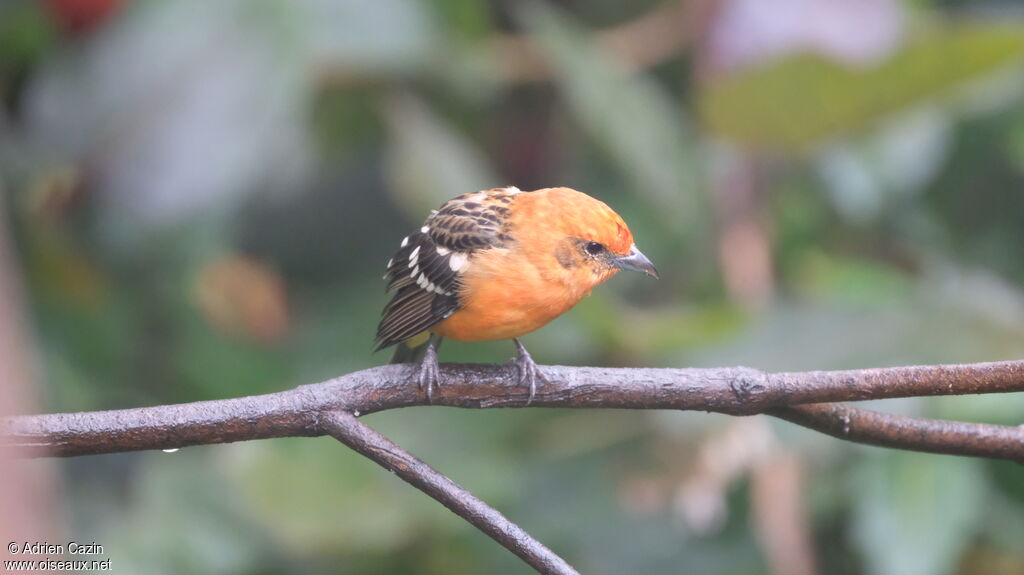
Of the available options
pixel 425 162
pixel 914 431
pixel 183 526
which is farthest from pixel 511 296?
pixel 183 526

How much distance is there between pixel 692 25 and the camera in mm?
4043

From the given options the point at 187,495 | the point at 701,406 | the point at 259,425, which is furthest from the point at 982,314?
the point at 187,495

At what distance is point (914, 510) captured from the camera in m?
3.15

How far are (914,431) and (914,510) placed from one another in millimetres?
1353

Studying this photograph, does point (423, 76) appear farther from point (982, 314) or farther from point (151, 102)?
point (982, 314)

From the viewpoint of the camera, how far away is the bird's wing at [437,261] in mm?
2312

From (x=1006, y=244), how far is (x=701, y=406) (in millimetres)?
2963

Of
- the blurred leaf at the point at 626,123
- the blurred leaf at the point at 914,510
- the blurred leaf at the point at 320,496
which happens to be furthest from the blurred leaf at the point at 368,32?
the blurred leaf at the point at 914,510

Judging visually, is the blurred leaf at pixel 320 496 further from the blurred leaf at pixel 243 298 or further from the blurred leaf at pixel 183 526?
the blurred leaf at pixel 243 298

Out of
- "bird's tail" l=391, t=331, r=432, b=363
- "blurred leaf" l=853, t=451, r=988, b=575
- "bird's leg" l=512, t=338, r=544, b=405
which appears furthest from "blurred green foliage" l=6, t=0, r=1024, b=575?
"bird's leg" l=512, t=338, r=544, b=405

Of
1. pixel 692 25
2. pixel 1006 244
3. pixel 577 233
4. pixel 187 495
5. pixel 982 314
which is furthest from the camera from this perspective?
pixel 1006 244

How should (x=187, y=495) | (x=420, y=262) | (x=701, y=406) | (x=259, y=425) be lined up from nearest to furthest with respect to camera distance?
(x=259, y=425), (x=701, y=406), (x=420, y=262), (x=187, y=495)

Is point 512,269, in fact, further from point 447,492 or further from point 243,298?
point 243,298

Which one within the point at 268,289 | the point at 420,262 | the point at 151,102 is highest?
the point at 151,102
